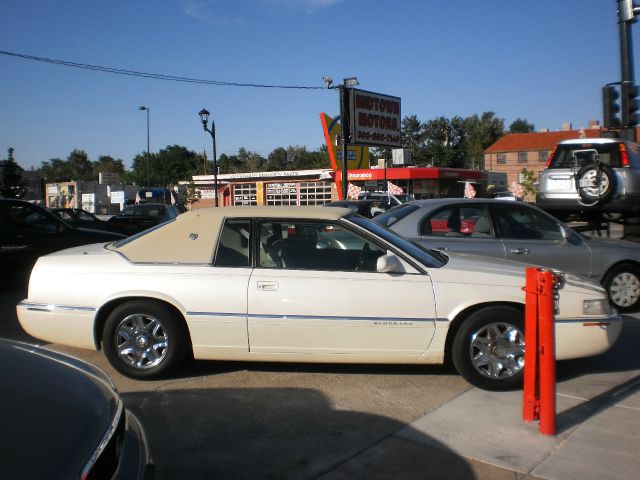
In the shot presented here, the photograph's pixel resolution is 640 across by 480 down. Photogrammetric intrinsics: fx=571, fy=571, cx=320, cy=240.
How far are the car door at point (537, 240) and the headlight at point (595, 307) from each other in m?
2.28

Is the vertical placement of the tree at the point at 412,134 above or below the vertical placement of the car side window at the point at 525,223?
above

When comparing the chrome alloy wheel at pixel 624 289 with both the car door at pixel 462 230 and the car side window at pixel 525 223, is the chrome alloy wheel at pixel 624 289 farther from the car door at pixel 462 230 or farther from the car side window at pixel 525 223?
the car door at pixel 462 230

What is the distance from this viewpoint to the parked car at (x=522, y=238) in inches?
270

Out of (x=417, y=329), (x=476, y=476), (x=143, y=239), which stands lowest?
(x=476, y=476)

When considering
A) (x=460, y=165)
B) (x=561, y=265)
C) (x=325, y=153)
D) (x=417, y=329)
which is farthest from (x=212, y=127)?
(x=460, y=165)

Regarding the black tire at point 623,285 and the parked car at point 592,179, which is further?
the parked car at point 592,179

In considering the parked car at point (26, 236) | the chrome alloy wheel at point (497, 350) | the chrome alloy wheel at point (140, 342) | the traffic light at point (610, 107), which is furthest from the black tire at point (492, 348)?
the traffic light at point (610, 107)

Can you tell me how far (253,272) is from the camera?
15.0 ft

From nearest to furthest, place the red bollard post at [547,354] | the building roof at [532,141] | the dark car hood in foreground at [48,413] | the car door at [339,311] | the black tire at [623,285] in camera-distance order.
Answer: the dark car hood in foreground at [48,413]
the red bollard post at [547,354]
the car door at [339,311]
the black tire at [623,285]
the building roof at [532,141]

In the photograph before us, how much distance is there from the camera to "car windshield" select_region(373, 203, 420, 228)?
721 cm

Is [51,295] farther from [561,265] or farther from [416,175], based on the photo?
[416,175]

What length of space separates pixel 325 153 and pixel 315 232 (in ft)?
275

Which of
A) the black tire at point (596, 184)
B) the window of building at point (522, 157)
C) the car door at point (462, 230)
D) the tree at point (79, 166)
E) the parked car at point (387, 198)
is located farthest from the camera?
the tree at point (79, 166)

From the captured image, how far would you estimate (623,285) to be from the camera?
23.6 feet
